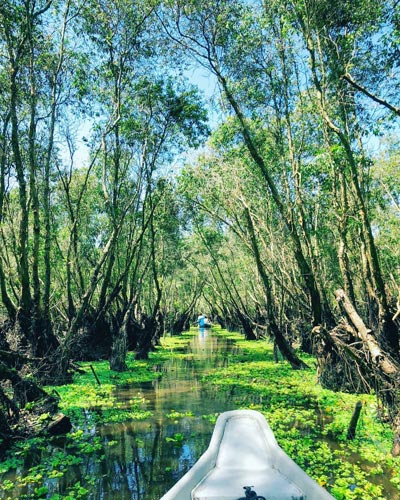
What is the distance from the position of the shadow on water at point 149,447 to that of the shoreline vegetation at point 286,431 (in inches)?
6.5

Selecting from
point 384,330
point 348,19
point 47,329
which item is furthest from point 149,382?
point 348,19

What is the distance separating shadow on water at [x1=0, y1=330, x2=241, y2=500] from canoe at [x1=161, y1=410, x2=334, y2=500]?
1.25 m

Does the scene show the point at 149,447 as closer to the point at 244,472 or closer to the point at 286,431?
the point at 286,431

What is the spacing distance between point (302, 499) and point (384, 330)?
21.8 feet

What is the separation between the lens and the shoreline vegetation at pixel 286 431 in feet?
19.6

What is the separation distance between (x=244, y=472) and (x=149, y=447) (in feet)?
11.6

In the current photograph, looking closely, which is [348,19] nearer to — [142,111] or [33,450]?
[142,111]

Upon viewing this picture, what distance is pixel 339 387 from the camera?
1164 centimetres

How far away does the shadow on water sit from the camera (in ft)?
19.7

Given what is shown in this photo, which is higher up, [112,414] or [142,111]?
[142,111]

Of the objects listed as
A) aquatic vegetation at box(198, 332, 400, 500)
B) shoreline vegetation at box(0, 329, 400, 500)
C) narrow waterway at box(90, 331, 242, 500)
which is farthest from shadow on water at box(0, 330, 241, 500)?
aquatic vegetation at box(198, 332, 400, 500)

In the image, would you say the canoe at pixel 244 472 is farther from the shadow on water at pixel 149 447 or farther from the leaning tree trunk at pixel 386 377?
the leaning tree trunk at pixel 386 377

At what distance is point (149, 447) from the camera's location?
25.4 feet

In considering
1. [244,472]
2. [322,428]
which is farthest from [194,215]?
[244,472]
